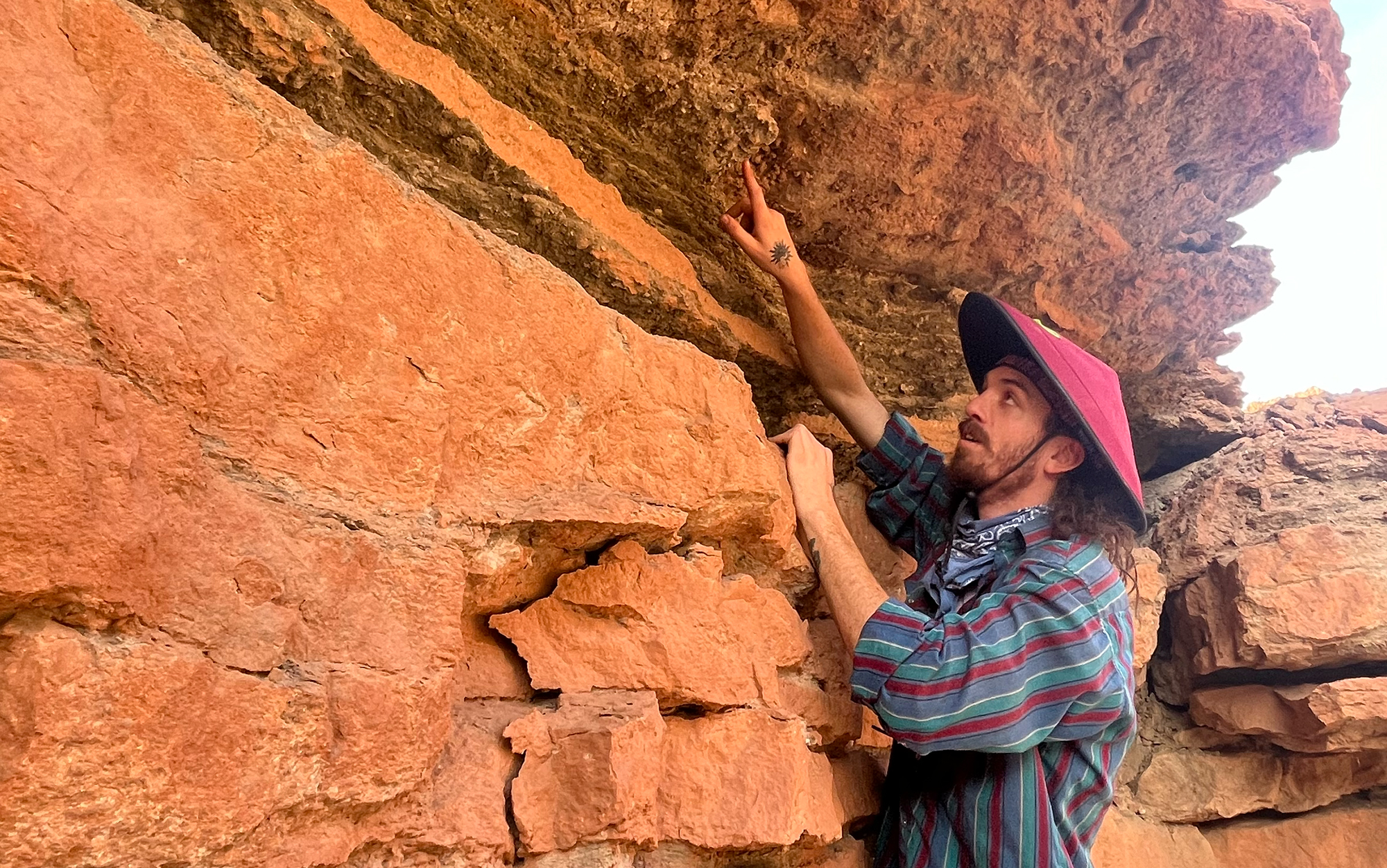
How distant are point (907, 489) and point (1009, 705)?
964 mm

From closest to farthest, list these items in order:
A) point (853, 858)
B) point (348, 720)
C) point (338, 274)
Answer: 1. point (348, 720)
2. point (338, 274)
3. point (853, 858)

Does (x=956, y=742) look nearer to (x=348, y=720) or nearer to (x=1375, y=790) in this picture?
(x=348, y=720)

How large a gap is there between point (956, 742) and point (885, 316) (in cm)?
177

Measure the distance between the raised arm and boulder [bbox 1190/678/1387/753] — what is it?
90.4 inches

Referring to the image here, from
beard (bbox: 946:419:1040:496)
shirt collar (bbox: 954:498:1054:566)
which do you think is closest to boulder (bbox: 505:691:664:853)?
shirt collar (bbox: 954:498:1054:566)

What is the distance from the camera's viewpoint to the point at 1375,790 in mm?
3639

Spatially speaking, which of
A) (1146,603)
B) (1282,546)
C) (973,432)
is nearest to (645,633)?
(973,432)

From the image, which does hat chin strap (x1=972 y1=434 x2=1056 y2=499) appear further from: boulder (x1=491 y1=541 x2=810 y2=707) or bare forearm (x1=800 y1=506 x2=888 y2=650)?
boulder (x1=491 y1=541 x2=810 y2=707)

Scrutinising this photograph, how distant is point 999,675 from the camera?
184cm

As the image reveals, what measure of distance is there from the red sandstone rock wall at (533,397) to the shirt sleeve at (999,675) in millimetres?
304

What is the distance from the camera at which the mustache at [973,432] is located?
2.45 meters

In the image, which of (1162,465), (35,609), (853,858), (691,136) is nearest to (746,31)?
(691,136)

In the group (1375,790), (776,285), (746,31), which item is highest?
(746,31)

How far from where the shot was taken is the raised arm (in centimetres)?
256
